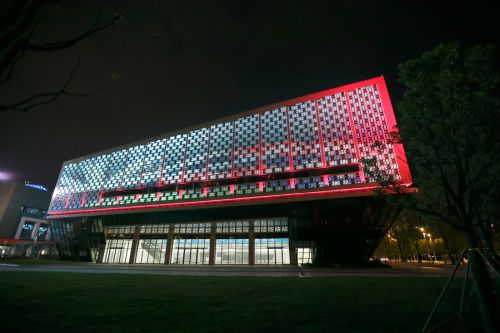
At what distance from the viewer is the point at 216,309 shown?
32.1ft

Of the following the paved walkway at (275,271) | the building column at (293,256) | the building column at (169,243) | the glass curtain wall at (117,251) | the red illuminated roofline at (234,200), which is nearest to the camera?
the paved walkway at (275,271)

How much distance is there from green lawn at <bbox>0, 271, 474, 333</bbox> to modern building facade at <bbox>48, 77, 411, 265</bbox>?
29.7 metres

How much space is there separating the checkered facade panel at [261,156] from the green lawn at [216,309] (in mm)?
32371

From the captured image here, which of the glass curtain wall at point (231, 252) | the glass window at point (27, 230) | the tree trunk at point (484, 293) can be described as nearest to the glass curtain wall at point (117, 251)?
the glass curtain wall at point (231, 252)

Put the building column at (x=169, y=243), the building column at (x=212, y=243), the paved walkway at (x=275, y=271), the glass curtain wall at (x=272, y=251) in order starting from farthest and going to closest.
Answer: the building column at (x=169, y=243)
the building column at (x=212, y=243)
the glass curtain wall at (x=272, y=251)
the paved walkway at (x=275, y=271)

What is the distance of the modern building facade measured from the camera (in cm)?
4250

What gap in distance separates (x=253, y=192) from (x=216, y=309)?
130ft

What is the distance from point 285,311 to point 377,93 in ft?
163

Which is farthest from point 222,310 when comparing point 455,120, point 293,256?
point 293,256

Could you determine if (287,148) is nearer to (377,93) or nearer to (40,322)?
(377,93)

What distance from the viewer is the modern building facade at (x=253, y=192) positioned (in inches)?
1673

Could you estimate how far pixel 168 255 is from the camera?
178 ft

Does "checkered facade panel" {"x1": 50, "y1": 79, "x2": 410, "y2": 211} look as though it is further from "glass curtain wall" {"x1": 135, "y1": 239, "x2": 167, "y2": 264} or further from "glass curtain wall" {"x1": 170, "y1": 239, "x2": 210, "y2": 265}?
"glass curtain wall" {"x1": 170, "y1": 239, "x2": 210, "y2": 265}

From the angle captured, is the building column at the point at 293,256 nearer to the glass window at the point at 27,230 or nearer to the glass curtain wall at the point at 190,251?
the glass curtain wall at the point at 190,251
